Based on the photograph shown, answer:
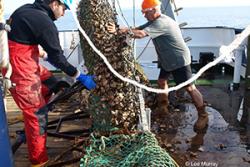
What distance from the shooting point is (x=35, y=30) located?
396cm

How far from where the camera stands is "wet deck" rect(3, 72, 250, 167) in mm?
4695

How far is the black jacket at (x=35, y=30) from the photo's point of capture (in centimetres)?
395

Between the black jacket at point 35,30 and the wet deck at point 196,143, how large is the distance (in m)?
1.55

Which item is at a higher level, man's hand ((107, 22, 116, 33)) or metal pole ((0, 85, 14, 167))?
man's hand ((107, 22, 116, 33))

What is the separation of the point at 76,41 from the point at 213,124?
5.95 m

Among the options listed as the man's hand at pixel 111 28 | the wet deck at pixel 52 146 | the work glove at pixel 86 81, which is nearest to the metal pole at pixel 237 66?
the man's hand at pixel 111 28

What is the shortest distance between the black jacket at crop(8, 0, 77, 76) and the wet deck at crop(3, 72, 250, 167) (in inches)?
60.9

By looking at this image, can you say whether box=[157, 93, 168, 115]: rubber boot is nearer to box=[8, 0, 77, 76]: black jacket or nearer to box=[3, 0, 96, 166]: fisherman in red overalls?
box=[3, 0, 96, 166]: fisherman in red overalls

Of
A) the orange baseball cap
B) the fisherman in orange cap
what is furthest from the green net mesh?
the orange baseball cap

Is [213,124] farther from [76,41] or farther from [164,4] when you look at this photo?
[76,41]

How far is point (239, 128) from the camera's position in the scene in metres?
5.77

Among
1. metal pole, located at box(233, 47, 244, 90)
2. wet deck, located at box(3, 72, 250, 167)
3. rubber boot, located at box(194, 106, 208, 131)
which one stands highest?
metal pole, located at box(233, 47, 244, 90)

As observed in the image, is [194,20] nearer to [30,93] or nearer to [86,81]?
[86,81]

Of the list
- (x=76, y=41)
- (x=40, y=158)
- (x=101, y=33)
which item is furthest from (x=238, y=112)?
(x=76, y=41)
